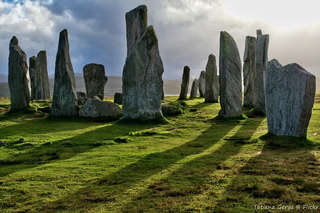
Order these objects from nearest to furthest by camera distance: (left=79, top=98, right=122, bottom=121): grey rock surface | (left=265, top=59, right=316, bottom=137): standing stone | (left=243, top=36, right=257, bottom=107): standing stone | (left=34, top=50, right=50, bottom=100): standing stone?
1. (left=265, top=59, right=316, bottom=137): standing stone
2. (left=79, top=98, right=122, bottom=121): grey rock surface
3. (left=243, top=36, right=257, bottom=107): standing stone
4. (left=34, top=50, right=50, bottom=100): standing stone

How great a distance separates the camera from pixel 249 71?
A: 22.1 meters

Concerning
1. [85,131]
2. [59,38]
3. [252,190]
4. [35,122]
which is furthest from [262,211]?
[59,38]

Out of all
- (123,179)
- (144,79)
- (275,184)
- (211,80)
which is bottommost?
(123,179)

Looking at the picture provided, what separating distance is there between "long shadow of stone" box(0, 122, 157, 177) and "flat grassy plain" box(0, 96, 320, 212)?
3 cm

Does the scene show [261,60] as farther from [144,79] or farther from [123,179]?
[123,179]

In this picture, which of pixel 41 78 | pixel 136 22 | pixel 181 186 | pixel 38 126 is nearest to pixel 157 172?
pixel 181 186

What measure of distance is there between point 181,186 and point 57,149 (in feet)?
17.2

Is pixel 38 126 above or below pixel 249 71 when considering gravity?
below

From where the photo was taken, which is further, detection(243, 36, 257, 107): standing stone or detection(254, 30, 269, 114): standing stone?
detection(243, 36, 257, 107): standing stone

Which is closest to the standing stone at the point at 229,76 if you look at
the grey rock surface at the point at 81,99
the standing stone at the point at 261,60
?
the standing stone at the point at 261,60

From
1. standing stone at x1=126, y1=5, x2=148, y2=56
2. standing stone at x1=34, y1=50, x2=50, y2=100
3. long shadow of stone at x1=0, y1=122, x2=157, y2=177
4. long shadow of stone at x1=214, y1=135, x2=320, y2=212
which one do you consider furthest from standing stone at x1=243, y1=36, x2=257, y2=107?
standing stone at x1=34, y1=50, x2=50, y2=100

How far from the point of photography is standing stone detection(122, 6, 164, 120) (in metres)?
14.4

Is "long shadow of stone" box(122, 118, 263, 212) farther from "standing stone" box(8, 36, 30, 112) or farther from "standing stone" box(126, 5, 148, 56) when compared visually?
"standing stone" box(8, 36, 30, 112)

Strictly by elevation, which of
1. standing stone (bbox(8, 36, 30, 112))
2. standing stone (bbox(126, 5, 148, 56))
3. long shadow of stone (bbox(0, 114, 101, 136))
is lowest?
long shadow of stone (bbox(0, 114, 101, 136))
